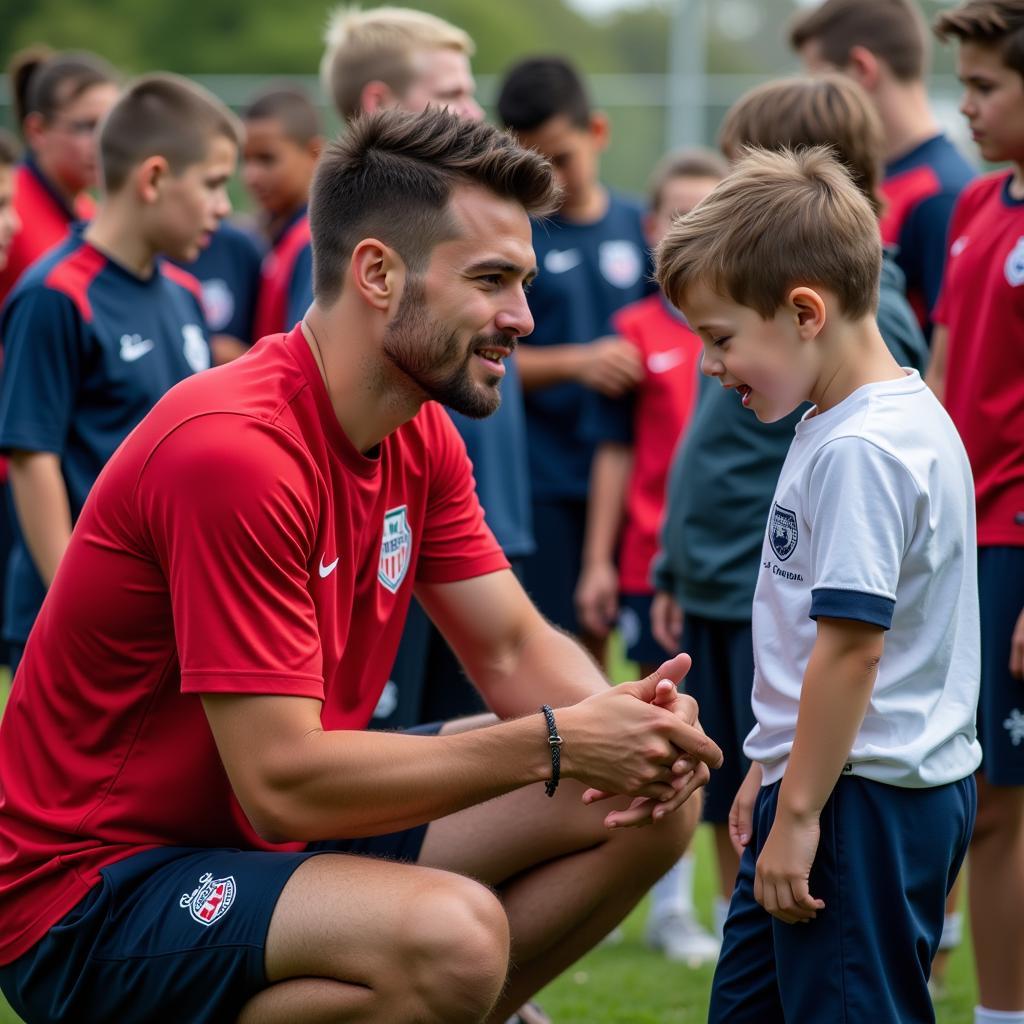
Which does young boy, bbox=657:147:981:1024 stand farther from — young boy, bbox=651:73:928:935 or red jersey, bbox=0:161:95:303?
red jersey, bbox=0:161:95:303

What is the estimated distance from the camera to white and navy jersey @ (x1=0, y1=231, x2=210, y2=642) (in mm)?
4258

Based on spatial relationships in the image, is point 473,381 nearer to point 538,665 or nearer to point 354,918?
point 538,665

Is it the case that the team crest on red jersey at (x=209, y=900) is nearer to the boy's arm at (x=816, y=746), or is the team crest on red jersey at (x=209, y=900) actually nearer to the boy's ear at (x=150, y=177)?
the boy's arm at (x=816, y=746)

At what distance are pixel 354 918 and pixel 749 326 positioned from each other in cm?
126

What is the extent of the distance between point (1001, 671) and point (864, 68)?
6.79ft

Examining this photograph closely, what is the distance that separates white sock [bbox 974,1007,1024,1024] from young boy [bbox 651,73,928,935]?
0.82 metres

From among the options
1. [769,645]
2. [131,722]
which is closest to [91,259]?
[131,722]

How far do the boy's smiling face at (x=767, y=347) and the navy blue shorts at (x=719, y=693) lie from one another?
1.31m

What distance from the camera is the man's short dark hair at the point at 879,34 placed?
4766mm

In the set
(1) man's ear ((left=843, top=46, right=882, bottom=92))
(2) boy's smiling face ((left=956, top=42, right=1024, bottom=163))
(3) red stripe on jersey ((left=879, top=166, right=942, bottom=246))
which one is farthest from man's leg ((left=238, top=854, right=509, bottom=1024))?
(1) man's ear ((left=843, top=46, right=882, bottom=92))

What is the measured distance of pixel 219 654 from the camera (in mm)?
2736

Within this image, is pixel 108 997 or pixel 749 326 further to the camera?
pixel 108 997

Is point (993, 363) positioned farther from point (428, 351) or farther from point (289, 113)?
point (289, 113)

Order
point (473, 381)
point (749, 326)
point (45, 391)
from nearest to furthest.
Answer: point (749, 326) < point (473, 381) < point (45, 391)
